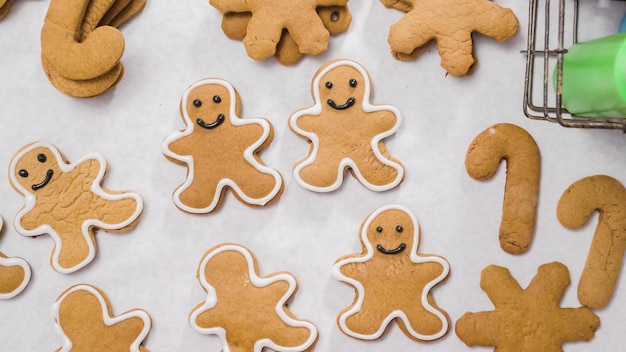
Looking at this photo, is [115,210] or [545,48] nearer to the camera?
[545,48]

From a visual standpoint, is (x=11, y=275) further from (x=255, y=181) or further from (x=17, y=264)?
(x=255, y=181)

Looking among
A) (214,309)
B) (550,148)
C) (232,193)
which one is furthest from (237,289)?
(550,148)

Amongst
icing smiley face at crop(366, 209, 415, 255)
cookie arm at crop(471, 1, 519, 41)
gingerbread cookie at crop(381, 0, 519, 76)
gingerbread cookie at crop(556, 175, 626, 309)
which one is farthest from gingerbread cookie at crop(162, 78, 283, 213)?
gingerbread cookie at crop(556, 175, 626, 309)

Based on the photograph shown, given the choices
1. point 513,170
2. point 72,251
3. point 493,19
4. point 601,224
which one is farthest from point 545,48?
point 72,251

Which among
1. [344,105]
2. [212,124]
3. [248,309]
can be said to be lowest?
[248,309]

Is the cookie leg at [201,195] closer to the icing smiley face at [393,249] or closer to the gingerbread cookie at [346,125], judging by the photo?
the gingerbread cookie at [346,125]

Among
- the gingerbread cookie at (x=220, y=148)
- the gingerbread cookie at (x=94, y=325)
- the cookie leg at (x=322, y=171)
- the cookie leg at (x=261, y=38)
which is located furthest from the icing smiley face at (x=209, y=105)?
the gingerbread cookie at (x=94, y=325)

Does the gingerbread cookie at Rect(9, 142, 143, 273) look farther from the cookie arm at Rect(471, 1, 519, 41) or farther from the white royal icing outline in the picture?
the cookie arm at Rect(471, 1, 519, 41)
